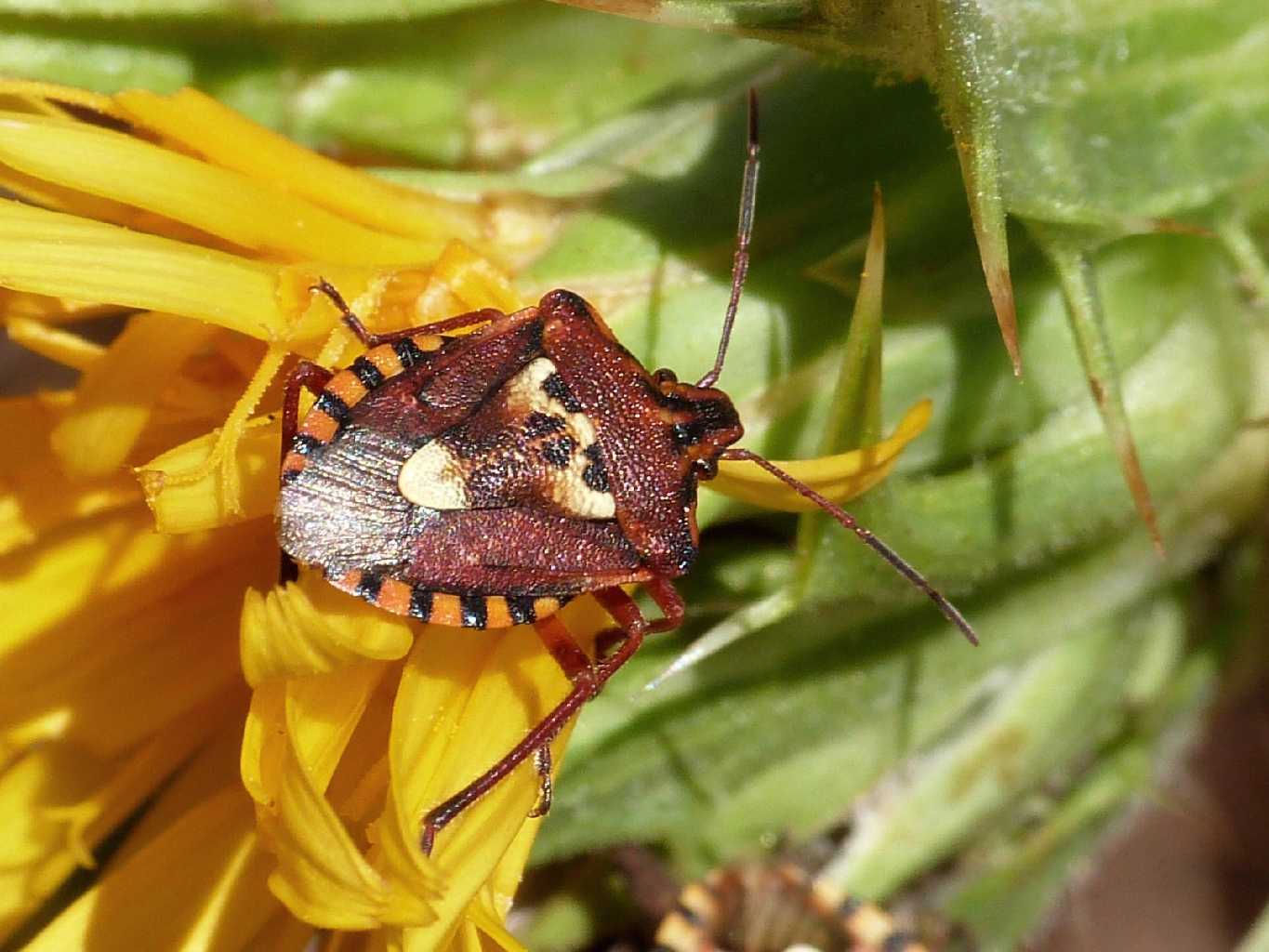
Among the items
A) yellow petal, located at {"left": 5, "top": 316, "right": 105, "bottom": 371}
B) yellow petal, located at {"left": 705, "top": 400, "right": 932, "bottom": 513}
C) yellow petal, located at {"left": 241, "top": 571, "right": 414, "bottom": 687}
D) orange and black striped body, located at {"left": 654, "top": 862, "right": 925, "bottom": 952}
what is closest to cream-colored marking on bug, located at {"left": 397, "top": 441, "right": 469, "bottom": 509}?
yellow petal, located at {"left": 241, "top": 571, "right": 414, "bottom": 687}

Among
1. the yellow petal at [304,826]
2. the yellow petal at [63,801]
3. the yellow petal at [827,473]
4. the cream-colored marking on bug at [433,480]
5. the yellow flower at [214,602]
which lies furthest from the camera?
the yellow petal at [63,801]

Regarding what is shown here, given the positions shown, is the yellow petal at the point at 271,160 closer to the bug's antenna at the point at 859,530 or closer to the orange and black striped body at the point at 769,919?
A: the bug's antenna at the point at 859,530

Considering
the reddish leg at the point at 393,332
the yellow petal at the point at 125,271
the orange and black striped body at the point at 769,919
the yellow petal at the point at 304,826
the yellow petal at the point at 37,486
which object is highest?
the yellow petal at the point at 125,271

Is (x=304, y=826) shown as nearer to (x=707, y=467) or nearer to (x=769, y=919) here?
(x=707, y=467)

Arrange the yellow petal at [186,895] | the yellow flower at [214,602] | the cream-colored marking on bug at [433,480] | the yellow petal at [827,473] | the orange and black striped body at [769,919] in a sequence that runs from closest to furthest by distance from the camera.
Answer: the yellow flower at [214,602], the yellow petal at [827,473], the cream-colored marking on bug at [433,480], the yellow petal at [186,895], the orange and black striped body at [769,919]

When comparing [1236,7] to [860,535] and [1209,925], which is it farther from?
[1209,925]

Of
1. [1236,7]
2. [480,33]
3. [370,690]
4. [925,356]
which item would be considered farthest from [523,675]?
[1236,7]

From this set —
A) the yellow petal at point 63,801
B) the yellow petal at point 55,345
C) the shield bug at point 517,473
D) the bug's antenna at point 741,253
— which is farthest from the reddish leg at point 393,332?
the yellow petal at point 63,801
